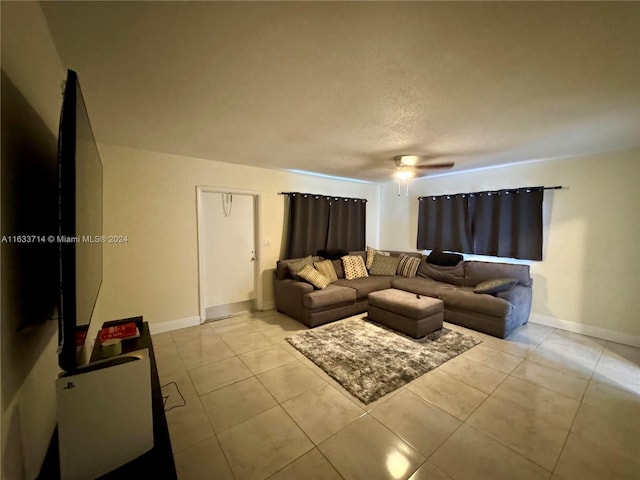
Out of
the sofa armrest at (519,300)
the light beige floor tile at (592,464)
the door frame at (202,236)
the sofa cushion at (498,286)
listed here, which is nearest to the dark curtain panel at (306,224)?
the door frame at (202,236)

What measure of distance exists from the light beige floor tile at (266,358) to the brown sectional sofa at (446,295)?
0.75m

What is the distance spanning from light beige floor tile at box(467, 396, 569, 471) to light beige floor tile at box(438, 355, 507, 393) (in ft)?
0.73

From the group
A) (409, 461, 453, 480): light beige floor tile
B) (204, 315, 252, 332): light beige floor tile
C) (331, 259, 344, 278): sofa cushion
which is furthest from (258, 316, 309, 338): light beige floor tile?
(409, 461, 453, 480): light beige floor tile

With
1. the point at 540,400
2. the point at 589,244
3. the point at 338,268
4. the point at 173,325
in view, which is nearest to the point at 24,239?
the point at 173,325

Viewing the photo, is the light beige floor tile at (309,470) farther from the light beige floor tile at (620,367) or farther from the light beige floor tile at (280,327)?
the light beige floor tile at (620,367)

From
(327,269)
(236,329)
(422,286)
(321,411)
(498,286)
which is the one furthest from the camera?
(327,269)

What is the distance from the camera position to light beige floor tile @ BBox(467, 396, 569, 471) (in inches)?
64.3

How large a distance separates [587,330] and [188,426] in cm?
473

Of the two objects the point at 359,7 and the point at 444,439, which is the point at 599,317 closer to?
the point at 444,439

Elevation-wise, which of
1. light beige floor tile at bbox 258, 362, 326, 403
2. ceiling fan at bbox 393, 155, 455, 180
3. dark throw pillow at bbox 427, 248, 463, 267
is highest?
ceiling fan at bbox 393, 155, 455, 180

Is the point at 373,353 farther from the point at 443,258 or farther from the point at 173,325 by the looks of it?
the point at 173,325

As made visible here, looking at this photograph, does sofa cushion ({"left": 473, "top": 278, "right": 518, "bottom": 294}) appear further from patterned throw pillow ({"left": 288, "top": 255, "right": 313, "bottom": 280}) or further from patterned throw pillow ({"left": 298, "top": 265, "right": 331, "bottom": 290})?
patterned throw pillow ({"left": 288, "top": 255, "right": 313, "bottom": 280})

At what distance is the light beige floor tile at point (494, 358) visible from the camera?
103 inches

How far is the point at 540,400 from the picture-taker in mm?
2119
